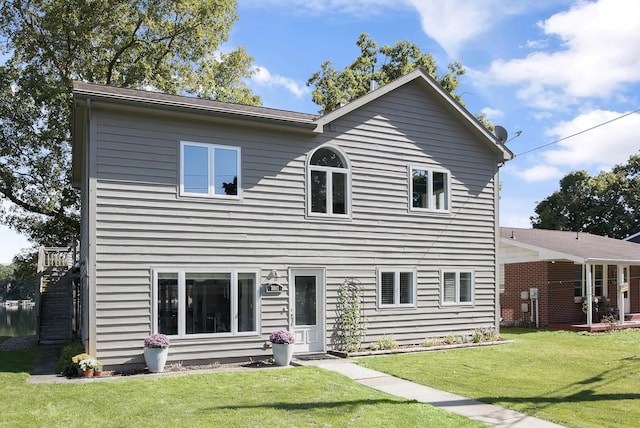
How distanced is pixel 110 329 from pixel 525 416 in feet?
25.1

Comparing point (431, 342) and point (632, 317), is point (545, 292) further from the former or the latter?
point (431, 342)

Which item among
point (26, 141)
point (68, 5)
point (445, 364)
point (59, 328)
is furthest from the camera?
point (26, 141)

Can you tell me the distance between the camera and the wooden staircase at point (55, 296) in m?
17.9

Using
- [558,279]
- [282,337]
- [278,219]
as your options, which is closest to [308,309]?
[282,337]

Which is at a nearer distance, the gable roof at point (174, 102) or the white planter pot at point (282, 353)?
the gable roof at point (174, 102)

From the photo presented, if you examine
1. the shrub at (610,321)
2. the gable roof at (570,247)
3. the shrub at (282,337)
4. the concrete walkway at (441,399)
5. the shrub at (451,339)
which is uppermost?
the gable roof at (570,247)

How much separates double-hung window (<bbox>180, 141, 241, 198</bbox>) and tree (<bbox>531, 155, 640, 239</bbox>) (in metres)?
37.8

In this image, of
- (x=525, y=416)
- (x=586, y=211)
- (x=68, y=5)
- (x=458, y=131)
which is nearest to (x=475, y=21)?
(x=458, y=131)

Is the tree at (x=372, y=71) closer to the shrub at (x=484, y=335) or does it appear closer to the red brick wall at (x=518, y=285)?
the red brick wall at (x=518, y=285)

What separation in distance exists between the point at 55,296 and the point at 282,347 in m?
11.5

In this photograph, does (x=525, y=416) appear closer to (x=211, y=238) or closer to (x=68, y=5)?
(x=211, y=238)

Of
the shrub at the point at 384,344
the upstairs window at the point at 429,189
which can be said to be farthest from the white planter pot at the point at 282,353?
the upstairs window at the point at 429,189

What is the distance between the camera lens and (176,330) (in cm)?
1143

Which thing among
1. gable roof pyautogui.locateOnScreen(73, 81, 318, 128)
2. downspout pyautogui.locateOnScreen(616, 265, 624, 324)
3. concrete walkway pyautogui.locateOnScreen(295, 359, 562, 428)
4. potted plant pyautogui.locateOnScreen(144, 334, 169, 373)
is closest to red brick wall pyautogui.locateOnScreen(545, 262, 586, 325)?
downspout pyautogui.locateOnScreen(616, 265, 624, 324)
